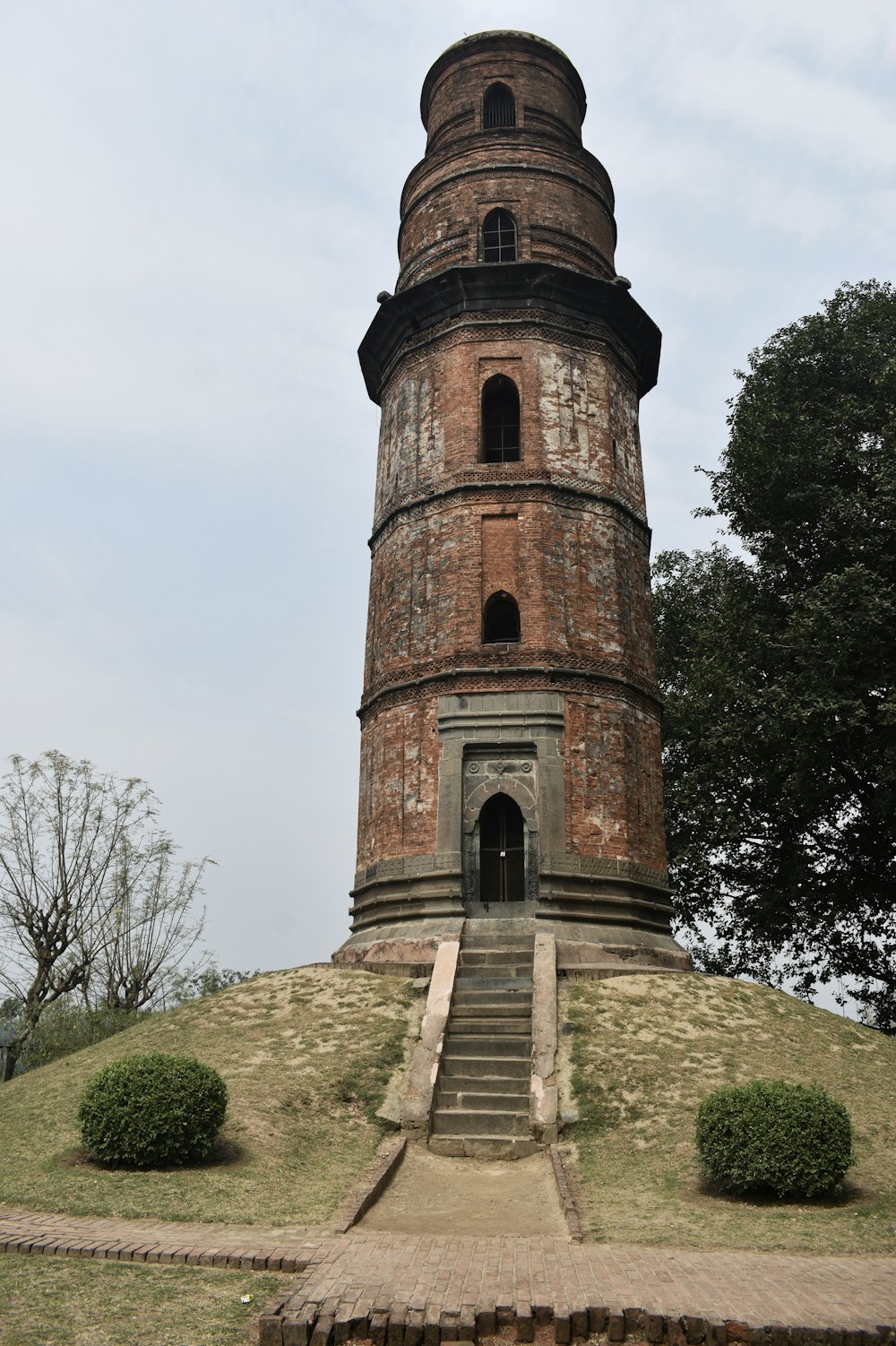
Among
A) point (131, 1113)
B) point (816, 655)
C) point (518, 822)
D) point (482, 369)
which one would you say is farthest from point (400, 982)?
point (482, 369)

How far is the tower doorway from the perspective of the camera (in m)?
16.8

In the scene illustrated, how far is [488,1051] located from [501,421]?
38.3 feet

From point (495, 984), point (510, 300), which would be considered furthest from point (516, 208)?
point (495, 984)

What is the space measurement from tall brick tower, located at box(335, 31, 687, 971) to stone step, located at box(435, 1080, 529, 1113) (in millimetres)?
3563

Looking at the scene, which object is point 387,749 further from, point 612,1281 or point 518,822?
point 612,1281

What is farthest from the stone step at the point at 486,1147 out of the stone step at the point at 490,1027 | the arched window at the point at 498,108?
the arched window at the point at 498,108

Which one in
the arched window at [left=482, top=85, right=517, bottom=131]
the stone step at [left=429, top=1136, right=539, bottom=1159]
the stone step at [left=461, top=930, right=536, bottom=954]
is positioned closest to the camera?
the stone step at [left=429, top=1136, right=539, bottom=1159]

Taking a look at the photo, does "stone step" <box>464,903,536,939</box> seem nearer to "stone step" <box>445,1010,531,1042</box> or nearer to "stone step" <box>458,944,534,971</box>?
"stone step" <box>458,944,534,971</box>

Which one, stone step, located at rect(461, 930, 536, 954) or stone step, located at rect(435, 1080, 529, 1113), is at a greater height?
stone step, located at rect(461, 930, 536, 954)

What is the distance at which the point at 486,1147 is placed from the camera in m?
11.2

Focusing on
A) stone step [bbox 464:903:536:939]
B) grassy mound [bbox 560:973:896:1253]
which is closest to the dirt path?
grassy mound [bbox 560:973:896:1253]

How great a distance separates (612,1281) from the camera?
22.7 feet

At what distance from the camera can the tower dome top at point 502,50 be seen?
2244cm

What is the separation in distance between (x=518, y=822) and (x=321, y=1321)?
1133cm
